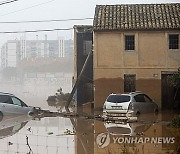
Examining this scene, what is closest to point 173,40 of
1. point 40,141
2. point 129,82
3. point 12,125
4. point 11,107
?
point 129,82

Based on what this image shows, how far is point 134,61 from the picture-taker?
29734 mm

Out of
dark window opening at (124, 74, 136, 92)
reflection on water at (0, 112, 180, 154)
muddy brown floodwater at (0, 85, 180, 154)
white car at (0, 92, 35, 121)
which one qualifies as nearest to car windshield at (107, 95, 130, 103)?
muddy brown floodwater at (0, 85, 180, 154)

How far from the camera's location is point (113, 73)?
2966 cm

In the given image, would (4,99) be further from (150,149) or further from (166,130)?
(150,149)

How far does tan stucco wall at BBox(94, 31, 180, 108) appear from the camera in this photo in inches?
1157

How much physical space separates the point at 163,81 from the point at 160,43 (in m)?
2.86

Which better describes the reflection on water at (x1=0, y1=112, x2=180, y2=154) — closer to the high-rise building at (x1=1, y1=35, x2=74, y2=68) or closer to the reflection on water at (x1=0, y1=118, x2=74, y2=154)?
the reflection on water at (x1=0, y1=118, x2=74, y2=154)

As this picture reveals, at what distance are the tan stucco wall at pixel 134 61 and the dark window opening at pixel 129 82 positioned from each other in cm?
28

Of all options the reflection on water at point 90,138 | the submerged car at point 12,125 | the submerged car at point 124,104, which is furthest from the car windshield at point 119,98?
the submerged car at point 12,125

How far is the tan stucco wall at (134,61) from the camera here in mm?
29391

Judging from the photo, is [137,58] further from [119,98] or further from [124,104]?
[124,104]

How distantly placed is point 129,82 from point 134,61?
1631 mm

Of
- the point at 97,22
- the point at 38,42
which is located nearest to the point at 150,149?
the point at 97,22

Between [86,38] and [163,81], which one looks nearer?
[163,81]
